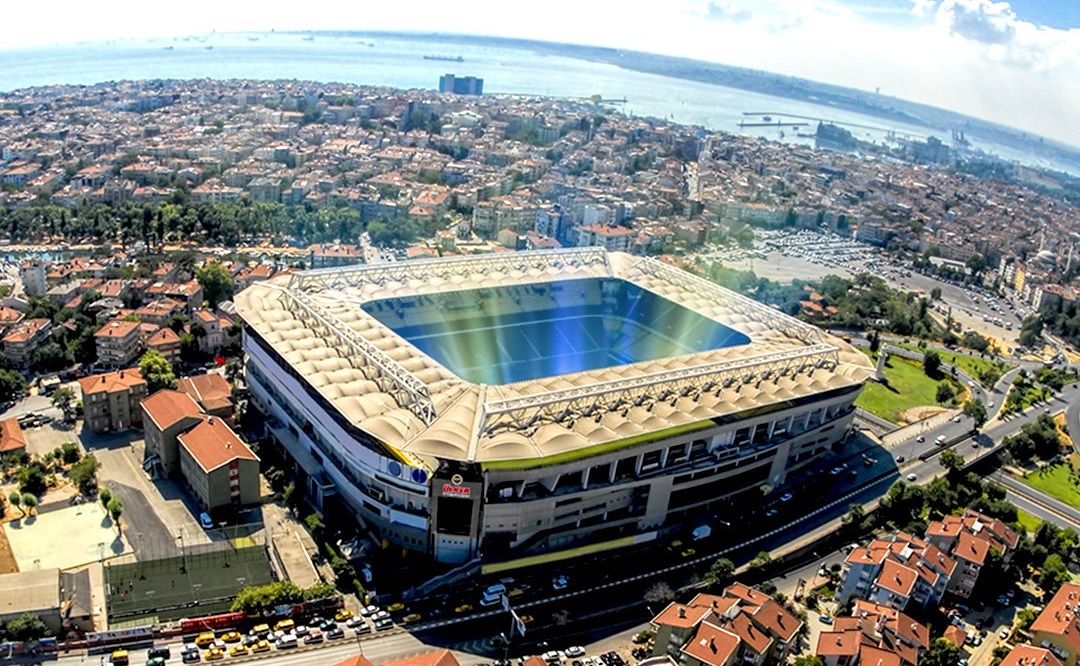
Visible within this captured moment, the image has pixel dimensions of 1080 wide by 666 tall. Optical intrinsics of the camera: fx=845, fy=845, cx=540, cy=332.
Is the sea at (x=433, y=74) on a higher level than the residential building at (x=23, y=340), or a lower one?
higher

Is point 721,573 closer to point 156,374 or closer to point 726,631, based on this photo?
point 726,631

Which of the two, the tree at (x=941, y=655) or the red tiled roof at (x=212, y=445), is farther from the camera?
the red tiled roof at (x=212, y=445)

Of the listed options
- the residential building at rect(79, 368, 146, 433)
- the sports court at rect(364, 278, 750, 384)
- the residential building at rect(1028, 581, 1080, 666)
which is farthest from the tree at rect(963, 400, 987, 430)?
the residential building at rect(79, 368, 146, 433)

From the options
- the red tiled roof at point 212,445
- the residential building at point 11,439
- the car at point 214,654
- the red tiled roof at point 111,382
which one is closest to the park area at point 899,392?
the red tiled roof at point 212,445

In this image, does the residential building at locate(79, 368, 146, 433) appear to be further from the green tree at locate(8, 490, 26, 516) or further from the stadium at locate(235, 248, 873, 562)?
the green tree at locate(8, 490, 26, 516)

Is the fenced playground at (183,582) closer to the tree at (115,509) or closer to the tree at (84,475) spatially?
the tree at (115,509)

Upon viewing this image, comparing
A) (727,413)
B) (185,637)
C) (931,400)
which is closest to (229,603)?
(185,637)

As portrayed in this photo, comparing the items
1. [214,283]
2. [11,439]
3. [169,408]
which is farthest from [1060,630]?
[214,283]

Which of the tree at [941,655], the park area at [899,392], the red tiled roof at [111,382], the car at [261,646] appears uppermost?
the red tiled roof at [111,382]
